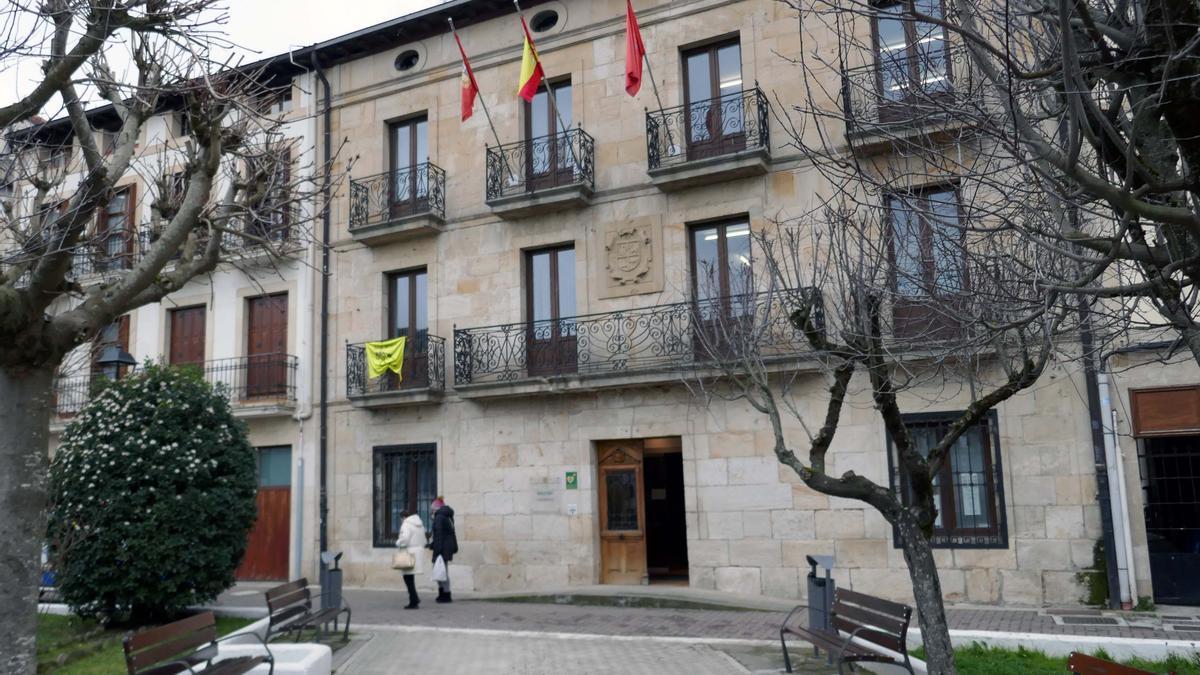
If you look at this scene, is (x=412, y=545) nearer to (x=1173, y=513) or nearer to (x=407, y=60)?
(x=407, y=60)

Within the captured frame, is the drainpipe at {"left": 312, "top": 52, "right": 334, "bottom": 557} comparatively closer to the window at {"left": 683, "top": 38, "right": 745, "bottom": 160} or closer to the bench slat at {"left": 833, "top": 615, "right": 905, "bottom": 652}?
the window at {"left": 683, "top": 38, "right": 745, "bottom": 160}

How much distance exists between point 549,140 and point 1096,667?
41.3 ft

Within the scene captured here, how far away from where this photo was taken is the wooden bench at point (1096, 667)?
5196 mm

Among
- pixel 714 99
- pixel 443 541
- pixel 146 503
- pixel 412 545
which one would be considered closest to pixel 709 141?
pixel 714 99

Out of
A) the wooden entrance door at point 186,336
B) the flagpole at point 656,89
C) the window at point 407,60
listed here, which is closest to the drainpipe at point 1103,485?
the flagpole at point 656,89

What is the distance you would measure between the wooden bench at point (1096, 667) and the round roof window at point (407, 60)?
619 inches

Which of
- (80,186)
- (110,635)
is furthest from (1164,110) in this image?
(110,635)

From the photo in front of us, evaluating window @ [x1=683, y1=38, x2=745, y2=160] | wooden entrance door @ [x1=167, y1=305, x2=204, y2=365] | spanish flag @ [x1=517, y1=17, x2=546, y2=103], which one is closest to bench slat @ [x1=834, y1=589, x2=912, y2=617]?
window @ [x1=683, y1=38, x2=745, y2=160]

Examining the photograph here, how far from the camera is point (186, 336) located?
1973 cm

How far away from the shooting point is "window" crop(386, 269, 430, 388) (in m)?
16.8

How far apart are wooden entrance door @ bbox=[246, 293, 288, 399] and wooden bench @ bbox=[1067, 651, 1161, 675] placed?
50.0 feet

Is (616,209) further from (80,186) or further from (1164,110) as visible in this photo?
(1164,110)

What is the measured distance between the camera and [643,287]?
15.0 m

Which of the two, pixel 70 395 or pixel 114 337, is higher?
pixel 114 337
